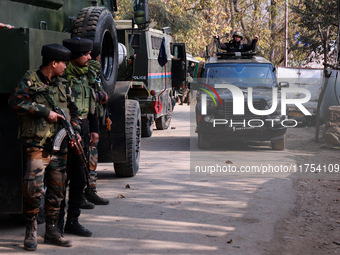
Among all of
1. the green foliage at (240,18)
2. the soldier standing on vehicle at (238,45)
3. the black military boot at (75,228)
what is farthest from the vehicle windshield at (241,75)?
the black military boot at (75,228)

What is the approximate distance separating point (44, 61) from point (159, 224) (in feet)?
6.90

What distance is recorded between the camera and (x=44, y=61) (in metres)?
5.45

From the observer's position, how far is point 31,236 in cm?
546

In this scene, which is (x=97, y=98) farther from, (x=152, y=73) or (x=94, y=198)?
(x=152, y=73)

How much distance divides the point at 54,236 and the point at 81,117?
122 centimetres

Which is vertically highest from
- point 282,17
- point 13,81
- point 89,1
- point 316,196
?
point 282,17

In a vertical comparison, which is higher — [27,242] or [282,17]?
[282,17]

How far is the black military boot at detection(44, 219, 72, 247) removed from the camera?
18.4ft

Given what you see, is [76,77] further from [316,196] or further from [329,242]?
[316,196]

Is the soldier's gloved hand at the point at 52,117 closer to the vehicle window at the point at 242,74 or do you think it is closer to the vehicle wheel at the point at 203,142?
the vehicle wheel at the point at 203,142

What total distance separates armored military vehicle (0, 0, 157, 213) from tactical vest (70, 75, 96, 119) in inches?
17.7

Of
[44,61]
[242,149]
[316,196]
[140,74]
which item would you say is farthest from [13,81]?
[140,74]

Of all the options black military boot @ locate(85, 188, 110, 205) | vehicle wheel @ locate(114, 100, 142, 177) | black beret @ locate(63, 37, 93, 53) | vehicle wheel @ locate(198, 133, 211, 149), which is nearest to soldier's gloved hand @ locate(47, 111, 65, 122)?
black beret @ locate(63, 37, 93, 53)

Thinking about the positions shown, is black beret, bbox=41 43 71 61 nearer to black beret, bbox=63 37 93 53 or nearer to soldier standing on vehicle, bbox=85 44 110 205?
black beret, bbox=63 37 93 53
